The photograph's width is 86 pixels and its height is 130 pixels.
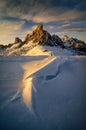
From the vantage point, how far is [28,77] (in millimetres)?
2914

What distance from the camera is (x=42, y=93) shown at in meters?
2.67

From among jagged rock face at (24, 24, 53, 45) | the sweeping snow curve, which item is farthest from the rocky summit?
the sweeping snow curve

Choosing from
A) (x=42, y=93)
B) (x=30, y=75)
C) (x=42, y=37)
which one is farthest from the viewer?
(x=42, y=37)

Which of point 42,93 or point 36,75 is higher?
point 36,75

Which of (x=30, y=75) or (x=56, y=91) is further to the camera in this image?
(x=30, y=75)

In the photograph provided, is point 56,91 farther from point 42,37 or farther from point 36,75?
point 42,37

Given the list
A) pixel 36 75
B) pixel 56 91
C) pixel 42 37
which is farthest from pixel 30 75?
pixel 42 37

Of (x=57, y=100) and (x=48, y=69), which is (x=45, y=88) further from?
(x=48, y=69)

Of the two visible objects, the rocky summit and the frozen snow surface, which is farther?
the rocky summit

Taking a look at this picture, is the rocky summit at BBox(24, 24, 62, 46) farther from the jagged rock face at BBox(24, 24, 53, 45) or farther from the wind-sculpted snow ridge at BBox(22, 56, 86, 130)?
the wind-sculpted snow ridge at BBox(22, 56, 86, 130)

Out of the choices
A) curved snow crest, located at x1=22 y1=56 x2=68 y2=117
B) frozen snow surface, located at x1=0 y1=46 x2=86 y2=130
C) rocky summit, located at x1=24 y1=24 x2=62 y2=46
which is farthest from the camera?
rocky summit, located at x1=24 y1=24 x2=62 y2=46

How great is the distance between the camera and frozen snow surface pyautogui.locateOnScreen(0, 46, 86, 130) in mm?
2297

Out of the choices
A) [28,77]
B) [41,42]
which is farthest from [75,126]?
[41,42]

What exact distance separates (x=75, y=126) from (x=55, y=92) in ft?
2.13
